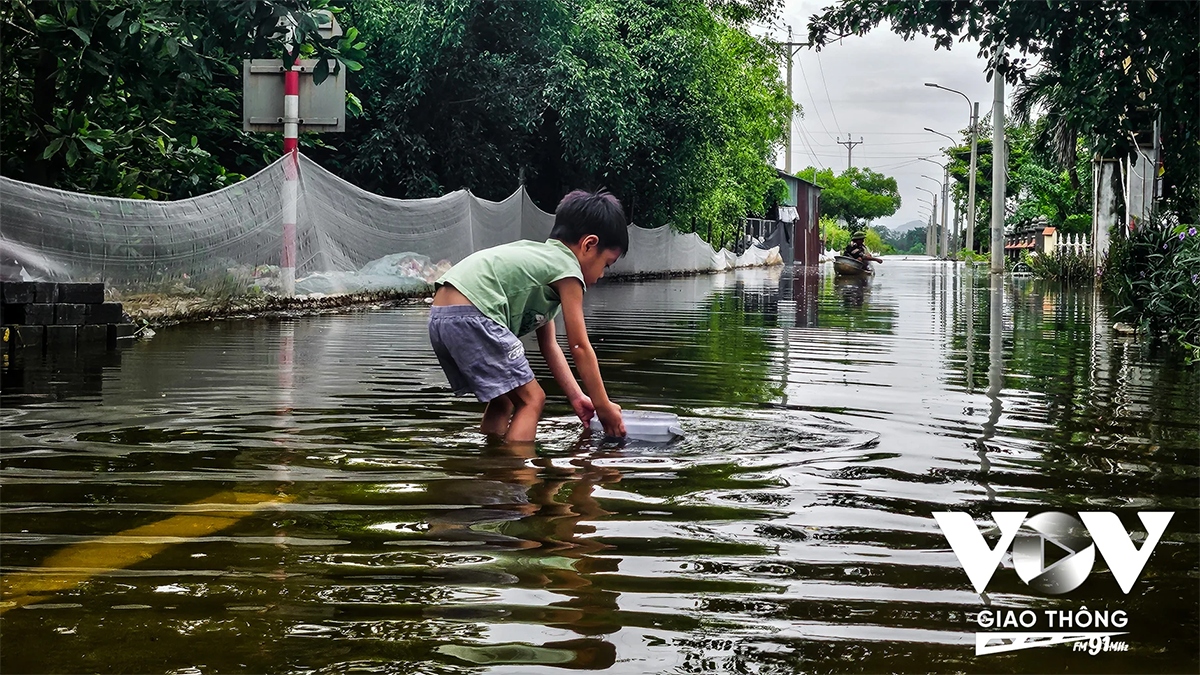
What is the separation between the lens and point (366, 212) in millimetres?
17719

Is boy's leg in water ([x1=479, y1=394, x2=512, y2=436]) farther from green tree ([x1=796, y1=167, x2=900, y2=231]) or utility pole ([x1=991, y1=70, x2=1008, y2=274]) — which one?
green tree ([x1=796, y1=167, x2=900, y2=231])

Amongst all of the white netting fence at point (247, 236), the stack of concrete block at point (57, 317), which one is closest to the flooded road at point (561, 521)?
the stack of concrete block at point (57, 317)

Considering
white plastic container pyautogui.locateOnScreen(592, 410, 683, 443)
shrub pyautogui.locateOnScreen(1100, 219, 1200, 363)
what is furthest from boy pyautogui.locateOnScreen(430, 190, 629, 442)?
shrub pyautogui.locateOnScreen(1100, 219, 1200, 363)

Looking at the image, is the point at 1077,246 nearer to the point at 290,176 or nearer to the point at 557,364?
the point at 290,176

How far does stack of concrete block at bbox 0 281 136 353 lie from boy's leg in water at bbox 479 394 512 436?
5.20 meters

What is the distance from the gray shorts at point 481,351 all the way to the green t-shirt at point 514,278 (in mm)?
68

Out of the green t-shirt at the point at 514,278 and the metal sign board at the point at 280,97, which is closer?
the green t-shirt at the point at 514,278

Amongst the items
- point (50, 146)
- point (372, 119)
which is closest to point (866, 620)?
point (50, 146)

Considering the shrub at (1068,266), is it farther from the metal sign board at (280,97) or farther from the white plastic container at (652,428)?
the white plastic container at (652,428)

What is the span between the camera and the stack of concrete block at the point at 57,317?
934 cm

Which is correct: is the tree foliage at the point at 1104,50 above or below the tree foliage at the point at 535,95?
below

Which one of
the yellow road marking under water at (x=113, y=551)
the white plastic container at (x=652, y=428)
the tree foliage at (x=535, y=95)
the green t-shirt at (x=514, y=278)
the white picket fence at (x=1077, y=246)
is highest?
the tree foliage at (x=535, y=95)

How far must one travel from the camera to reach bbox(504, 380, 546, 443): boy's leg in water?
209 inches

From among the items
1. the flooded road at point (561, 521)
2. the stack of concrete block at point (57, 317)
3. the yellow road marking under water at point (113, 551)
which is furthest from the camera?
the stack of concrete block at point (57, 317)
